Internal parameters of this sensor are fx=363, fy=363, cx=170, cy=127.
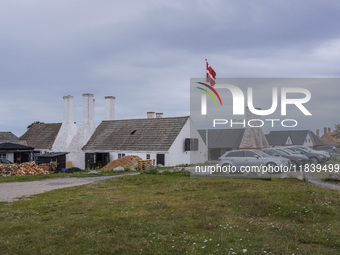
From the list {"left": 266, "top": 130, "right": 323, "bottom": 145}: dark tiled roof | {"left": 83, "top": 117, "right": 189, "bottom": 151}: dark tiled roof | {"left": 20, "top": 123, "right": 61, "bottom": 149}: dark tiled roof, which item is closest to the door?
{"left": 83, "top": 117, "right": 189, "bottom": 151}: dark tiled roof

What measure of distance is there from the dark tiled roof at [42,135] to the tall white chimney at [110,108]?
9.38 metres

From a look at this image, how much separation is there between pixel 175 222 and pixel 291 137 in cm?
7045

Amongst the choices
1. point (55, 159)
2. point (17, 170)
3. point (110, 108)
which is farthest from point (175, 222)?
point (110, 108)

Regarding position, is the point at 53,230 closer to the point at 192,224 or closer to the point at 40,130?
the point at 192,224

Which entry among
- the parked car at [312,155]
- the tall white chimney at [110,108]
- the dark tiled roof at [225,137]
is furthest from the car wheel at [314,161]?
the tall white chimney at [110,108]

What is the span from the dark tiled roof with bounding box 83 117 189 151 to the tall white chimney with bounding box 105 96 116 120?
1.45m

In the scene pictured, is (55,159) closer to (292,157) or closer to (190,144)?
(190,144)

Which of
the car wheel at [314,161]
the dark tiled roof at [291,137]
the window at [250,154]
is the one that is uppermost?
the dark tiled roof at [291,137]

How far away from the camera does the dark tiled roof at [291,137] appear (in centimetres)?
7223

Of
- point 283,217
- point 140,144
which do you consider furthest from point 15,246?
point 140,144

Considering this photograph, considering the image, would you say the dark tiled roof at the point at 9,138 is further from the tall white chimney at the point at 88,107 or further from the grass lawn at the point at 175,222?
the grass lawn at the point at 175,222

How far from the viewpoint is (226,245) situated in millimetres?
8797

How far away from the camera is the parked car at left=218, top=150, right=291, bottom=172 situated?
84.5ft

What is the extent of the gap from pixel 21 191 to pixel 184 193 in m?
9.32
